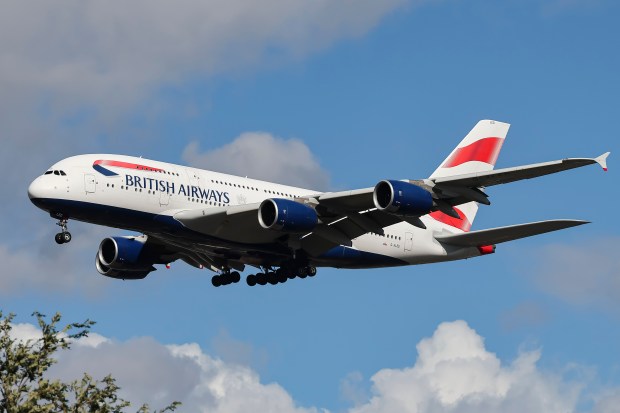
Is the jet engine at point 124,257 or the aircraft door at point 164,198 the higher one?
the jet engine at point 124,257

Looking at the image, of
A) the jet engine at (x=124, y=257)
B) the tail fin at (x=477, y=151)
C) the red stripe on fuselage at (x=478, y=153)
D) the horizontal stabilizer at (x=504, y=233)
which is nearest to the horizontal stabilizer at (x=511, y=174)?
the horizontal stabilizer at (x=504, y=233)

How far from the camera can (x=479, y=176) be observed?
152ft

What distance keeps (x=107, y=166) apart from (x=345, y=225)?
1118cm

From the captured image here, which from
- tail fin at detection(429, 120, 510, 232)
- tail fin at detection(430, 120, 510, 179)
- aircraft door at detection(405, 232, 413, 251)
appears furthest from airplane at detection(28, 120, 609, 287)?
tail fin at detection(430, 120, 510, 179)

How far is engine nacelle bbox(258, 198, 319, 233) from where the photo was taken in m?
48.8

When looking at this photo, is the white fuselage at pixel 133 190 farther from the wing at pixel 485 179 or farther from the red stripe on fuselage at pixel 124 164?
the wing at pixel 485 179

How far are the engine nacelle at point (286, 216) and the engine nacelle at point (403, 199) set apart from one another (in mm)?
3198

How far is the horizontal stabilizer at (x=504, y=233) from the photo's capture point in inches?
1955

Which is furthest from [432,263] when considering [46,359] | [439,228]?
[46,359]

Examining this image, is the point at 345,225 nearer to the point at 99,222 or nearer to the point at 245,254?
the point at 245,254

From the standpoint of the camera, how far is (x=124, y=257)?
187 ft

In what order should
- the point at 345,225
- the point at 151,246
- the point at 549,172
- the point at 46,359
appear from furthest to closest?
the point at 151,246 → the point at 345,225 → the point at 549,172 → the point at 46,359

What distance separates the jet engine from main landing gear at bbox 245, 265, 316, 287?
560 cm

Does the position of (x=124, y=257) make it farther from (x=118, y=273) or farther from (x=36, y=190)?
(x=36, y=190)
